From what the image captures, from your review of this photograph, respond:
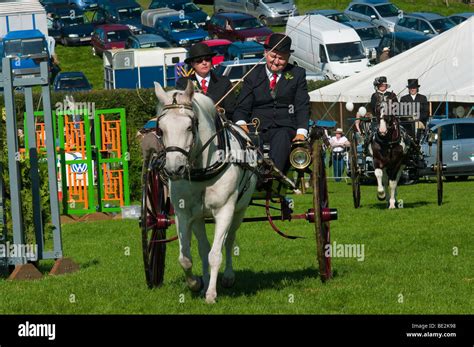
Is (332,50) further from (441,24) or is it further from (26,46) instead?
(26,46)

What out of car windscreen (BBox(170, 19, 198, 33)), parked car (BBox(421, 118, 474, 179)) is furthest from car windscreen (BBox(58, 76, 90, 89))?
parked car (BBox(421, 118, 474, 179))

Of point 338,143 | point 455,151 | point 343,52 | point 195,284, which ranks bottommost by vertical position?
point 343,52

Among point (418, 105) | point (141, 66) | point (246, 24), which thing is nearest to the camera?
point (418, 105)

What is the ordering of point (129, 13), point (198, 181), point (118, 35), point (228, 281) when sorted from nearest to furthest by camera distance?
point (198, 181) → point (228, 281) → point (118, 35) → point (129, 13)

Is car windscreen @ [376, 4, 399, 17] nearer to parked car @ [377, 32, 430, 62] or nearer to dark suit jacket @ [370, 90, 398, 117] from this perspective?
parked car @ [377, 32, 430, 62]

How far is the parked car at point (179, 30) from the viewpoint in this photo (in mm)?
53719

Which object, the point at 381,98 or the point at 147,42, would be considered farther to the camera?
the point at 147,42

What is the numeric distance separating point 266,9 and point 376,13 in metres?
6.07

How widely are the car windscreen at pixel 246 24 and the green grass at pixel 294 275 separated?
1357 inches

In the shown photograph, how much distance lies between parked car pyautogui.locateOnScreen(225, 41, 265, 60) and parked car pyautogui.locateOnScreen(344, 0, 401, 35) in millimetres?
9854

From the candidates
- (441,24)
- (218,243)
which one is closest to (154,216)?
(218,243)

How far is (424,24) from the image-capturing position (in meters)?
50.6

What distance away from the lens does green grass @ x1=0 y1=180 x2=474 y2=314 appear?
10.9m

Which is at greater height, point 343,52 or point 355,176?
point 355,176
